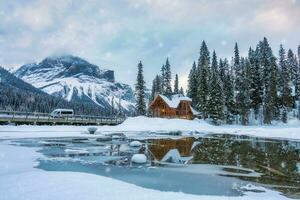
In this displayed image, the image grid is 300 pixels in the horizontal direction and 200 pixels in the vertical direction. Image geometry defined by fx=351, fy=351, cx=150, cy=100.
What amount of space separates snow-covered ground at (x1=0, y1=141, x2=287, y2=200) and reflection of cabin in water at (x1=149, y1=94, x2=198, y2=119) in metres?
72.1

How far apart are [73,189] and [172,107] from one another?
7487 cm

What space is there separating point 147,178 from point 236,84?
283 ft

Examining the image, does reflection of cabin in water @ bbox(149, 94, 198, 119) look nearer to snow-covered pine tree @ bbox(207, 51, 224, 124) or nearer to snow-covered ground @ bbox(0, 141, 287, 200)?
snow-covered pine tree @ bbox(207, 51, 224, 124)

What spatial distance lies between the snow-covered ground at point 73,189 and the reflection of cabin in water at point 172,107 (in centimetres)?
7212

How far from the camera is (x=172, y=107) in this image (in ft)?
283

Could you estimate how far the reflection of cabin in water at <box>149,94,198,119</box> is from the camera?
8688 cm

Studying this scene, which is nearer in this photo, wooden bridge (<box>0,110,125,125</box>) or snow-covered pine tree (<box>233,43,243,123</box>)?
wooden bridge (<box>0,110,125,125</box>)

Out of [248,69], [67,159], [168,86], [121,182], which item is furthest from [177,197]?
[168,86]

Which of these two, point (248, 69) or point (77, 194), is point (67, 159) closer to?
point (77, 194)

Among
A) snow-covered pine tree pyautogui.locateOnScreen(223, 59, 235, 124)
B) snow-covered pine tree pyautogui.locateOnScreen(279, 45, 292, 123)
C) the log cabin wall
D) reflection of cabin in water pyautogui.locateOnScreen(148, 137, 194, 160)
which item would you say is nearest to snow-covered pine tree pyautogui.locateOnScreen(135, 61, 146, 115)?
the log cabin wall

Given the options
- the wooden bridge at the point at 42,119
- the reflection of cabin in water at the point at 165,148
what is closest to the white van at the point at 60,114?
the wooden bridge at the point at 42,119

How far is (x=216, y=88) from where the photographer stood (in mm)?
81500

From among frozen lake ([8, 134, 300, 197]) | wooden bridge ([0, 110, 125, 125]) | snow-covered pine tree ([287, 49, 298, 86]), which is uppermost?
snow-covered pine tree ([287, 49, 298, 86])

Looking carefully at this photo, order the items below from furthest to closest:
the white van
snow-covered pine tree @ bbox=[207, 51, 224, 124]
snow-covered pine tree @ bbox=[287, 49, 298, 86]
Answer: snow-covered pine tree @ bbox=[287, 49, 298, 86]
snow-covered pine tree @ bbox=[207, 51, 224, 124]
the white van
